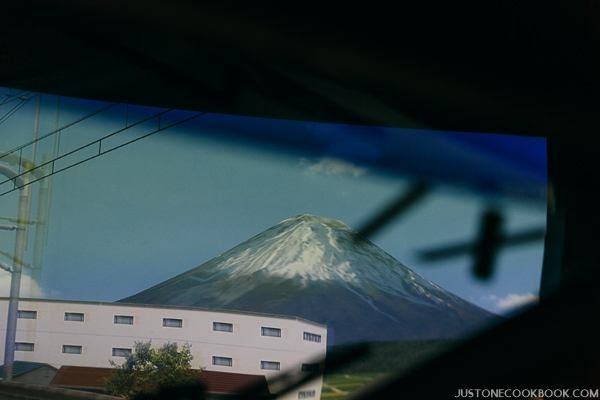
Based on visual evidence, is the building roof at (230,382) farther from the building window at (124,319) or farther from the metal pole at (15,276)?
the metal pole at (15,276)

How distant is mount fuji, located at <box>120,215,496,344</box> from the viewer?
144 centimetres

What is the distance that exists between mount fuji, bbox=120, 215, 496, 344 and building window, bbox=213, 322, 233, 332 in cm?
4

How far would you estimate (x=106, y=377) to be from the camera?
4.33 ft

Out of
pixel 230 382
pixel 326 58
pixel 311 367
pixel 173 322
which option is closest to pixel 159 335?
pixel 173 322

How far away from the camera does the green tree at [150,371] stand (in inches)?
51.4

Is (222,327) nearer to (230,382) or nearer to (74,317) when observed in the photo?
(230,382)

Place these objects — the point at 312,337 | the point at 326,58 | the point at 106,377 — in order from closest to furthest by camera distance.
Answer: the point at 106,377 → the point at 312,337 → the point at 326,58

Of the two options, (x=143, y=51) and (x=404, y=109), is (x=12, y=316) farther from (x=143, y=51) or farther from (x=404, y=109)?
(x=404, y=109)

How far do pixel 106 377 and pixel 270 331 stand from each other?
31 cm

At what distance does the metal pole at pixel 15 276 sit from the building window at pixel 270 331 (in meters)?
0.45

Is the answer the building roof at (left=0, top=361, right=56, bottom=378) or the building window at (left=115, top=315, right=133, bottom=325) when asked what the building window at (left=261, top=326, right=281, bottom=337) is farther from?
the building roof at (left=0, top=361, right=56, bottom=378)

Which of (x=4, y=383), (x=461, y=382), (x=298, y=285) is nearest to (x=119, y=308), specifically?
(x=4, y=383)

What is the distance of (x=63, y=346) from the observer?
1347 mm

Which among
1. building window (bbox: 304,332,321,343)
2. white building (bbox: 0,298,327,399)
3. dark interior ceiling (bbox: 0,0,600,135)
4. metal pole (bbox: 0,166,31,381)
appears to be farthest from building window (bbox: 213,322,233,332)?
dark interior ceiling (bbox: 0,0,600,135)
